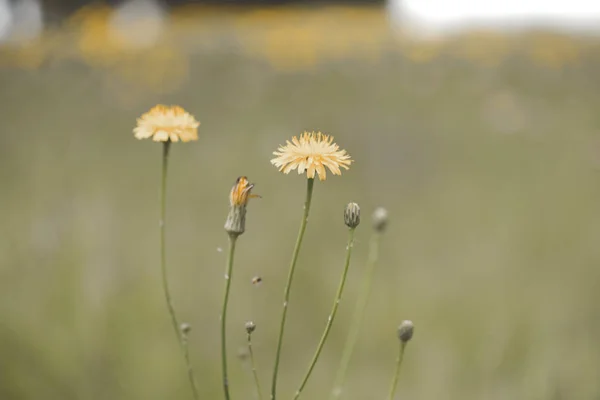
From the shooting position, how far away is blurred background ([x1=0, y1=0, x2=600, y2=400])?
112 centimetres

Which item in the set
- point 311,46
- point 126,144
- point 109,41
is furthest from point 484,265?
point 109,41

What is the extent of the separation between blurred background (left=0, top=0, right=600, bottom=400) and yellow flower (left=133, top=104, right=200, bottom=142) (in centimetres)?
16

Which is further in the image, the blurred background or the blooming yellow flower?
the blurred background

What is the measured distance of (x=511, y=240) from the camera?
1.61 m

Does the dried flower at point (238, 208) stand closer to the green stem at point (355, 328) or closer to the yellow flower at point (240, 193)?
the yellow flower at point (240, 193)

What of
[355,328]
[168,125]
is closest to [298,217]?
[355,328]

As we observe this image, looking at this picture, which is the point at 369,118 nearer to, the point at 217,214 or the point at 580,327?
the point at 217,214

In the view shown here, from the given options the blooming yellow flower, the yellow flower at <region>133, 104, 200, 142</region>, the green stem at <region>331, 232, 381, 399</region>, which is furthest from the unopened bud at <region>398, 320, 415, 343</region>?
the yellow flower at <region>133, 104, 200, 142</region>

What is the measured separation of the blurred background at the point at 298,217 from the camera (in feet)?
3.68

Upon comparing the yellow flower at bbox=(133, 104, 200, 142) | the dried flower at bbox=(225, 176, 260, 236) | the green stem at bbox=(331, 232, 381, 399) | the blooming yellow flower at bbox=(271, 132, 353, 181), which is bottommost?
the green stem at bbox=(331, 232, 381, 399)

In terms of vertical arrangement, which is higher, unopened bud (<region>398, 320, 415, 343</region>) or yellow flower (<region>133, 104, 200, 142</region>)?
yellow flower (<region>133, 104, 200, 142</region>)

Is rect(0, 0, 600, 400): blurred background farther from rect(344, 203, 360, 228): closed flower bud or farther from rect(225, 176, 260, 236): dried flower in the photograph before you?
rect(344, 203, 360, 228): closed flower bud

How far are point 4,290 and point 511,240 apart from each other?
135 centimetres

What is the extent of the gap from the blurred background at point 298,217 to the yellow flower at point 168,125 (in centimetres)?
16
